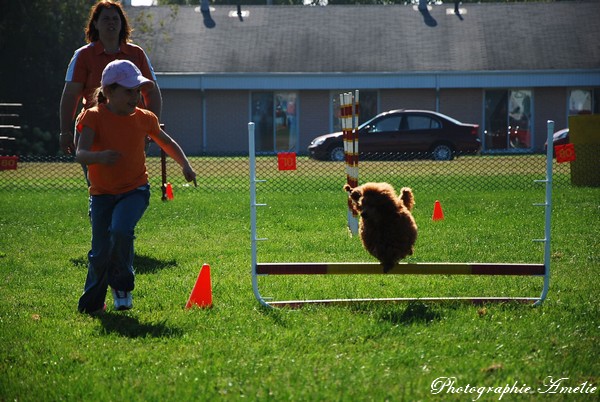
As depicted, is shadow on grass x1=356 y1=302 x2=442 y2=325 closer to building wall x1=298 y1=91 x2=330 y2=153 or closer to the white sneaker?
the white sneaker

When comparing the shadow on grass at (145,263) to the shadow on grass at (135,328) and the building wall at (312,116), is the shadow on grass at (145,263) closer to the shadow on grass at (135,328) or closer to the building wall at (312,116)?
the shadow on grass at (135,328)

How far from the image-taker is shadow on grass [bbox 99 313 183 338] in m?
5.52

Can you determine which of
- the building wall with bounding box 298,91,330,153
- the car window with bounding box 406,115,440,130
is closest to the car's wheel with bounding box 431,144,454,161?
the car window with bounding box 406,115,440,130

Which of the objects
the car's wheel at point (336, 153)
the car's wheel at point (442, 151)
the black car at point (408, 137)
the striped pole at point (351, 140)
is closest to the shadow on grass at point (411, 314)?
the striped pole at point (351, 140)

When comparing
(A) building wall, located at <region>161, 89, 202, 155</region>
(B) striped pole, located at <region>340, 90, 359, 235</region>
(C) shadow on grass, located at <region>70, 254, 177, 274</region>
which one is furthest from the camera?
(A) building wall, located at <region>161, 89, 202, 155</region>

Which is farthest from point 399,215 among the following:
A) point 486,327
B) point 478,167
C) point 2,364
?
point 478,167

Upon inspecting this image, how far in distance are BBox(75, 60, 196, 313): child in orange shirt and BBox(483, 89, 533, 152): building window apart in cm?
2928

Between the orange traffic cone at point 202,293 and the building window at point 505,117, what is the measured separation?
29.0m

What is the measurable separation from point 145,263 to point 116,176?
2.71 m

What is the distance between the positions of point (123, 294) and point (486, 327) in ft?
8.40

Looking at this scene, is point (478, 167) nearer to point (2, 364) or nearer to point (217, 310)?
point (217, 310)

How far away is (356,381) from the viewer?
4441 millimetres

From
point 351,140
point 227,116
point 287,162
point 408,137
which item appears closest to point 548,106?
point 408,137

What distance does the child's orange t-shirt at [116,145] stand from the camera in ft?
19.7
